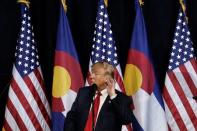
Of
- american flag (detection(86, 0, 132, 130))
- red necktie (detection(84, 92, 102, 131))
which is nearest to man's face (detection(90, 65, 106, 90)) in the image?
red necktie (detection(84, 92, 102, 131))

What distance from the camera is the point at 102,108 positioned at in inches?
134

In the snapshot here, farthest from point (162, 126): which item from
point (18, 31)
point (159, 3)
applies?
point (18, 31)

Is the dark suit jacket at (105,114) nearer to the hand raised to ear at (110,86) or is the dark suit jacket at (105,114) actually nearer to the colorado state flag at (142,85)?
the hand raised to ear at (110,86)

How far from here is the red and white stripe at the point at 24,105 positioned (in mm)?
4957

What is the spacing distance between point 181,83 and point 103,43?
3.11ft

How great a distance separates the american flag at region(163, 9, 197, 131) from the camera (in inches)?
197

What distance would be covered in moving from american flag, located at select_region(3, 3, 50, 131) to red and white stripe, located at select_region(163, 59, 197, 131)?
1337 millimetres

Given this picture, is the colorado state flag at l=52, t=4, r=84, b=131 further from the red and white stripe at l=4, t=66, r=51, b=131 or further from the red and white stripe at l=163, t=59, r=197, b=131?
the red and white stripe at l=163, t=59, r=197, b=131

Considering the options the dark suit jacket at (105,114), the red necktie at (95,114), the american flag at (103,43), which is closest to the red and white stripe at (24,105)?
the american flag at (103,43)

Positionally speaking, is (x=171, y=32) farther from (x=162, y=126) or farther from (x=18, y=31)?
(x=18, y=31)

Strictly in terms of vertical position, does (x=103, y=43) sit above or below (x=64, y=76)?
above

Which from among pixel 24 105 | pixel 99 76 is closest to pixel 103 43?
pixel 24 105

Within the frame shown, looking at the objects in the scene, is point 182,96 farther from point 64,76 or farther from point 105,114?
point 105,114

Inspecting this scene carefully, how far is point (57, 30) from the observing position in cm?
532
